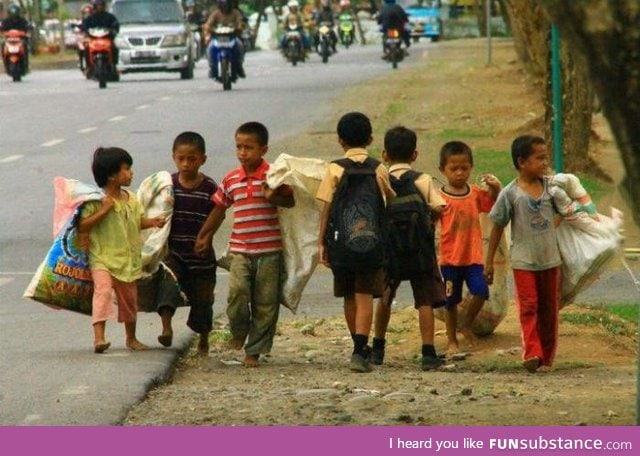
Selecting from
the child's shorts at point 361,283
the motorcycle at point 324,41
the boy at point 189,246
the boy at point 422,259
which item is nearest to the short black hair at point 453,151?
the boy at point 422,259

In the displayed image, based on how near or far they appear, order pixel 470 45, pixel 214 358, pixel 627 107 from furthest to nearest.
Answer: pixel 470 45
pixel 214 358
pixel 627 107

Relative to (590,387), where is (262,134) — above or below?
above

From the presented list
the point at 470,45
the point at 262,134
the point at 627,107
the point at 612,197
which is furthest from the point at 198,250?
the point at 470,45

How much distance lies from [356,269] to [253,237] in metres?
0.62

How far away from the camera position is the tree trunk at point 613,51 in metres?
5.72

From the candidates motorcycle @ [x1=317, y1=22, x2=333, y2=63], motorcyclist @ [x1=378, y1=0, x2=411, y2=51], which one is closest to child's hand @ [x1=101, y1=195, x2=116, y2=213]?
motorcyclist @ [x1=378, y1=0, x2=411, y2=51]

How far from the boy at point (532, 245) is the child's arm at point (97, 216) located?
2.02m

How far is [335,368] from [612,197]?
835 centimetres

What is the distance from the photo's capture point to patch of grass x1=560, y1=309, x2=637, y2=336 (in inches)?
438

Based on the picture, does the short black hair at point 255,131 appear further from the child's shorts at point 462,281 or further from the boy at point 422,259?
the child's shorts at point 462,281

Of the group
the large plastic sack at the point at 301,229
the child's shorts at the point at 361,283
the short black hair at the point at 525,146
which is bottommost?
the child's shorts at the point at 361,283

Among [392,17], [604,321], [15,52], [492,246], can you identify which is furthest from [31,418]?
[392,17]

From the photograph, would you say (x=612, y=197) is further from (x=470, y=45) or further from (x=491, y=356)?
(x=470, y=45)

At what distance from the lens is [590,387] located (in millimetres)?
8695
